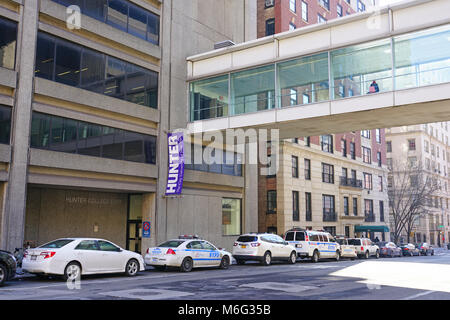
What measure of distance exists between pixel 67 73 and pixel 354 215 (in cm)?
3452

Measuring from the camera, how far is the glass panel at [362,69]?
21.5 m

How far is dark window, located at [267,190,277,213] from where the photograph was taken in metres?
38.0

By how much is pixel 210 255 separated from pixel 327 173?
2604 centimetres

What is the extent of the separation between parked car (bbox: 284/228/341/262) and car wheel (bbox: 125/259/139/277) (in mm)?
12571

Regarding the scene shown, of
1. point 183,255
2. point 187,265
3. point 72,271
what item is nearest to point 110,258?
point 72,271

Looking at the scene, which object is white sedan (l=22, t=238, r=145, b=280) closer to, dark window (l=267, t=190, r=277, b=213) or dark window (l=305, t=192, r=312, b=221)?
dark window (l=267, t=190, r=277, b=213)

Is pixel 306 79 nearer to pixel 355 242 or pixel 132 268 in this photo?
pixel 132 268

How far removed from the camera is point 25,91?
63.7 ft

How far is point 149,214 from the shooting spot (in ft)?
82.9

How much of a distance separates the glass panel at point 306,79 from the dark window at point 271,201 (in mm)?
15137

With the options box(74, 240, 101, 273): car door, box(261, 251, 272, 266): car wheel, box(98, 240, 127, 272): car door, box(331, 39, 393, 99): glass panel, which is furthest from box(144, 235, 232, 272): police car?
box(331, 39, 393, 99): glass panel

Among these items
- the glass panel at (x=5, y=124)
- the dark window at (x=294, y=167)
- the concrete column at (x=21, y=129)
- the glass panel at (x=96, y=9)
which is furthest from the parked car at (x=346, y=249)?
the glass panel at (x=5, y=124)

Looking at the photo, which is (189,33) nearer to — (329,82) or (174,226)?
(329,82)
